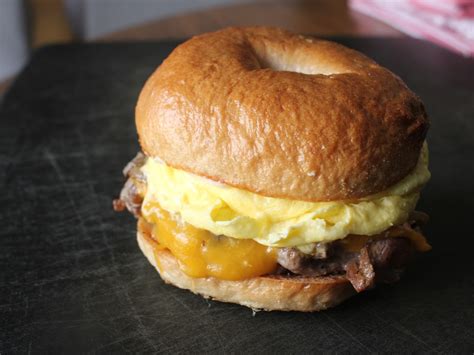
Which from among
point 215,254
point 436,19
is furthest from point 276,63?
point 436,19

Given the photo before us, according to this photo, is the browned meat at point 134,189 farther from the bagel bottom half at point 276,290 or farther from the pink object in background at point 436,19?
the pink object in background at point 436,19

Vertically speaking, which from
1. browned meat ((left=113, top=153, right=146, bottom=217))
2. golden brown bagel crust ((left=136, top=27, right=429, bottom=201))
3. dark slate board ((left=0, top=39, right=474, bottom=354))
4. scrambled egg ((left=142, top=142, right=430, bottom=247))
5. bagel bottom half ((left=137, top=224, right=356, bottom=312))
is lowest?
dark slate board ((left=0, top=39, right=474, bottom=354))

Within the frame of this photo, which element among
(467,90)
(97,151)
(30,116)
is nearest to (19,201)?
(97,151)

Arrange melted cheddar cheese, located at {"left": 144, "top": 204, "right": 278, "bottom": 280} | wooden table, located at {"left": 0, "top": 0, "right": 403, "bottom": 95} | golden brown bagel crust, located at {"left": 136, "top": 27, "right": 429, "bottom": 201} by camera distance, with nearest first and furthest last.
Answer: golden brown bagel crust, located at {"left": 136, "top": 27, "right": 429, "bottom": 201} < melted cheddar cheese, located at {"left": 144, "top": 204, "right": 278, "bottom": 280} < wooden table, located at {"left": 0, "top": 0, "right": 403, "bottom": 95}

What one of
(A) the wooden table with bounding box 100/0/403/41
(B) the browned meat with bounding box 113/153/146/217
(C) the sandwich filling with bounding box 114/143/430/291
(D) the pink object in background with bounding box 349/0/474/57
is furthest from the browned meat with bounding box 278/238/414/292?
(A) the wooden table with bounding box 100/0/403/41

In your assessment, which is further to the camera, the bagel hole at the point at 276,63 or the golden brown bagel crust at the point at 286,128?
the bagel hole at the point at 276,63

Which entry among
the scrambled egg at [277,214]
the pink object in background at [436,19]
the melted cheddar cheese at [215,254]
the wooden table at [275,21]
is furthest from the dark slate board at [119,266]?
the wooden table at [275,21]

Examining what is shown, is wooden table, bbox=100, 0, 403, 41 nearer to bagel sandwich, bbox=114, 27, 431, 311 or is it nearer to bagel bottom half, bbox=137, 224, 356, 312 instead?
bagel sandwich, bbox=114, 27, 431, 311

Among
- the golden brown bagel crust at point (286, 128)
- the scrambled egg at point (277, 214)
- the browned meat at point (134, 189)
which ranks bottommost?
the browned meat at point (134, 189)
